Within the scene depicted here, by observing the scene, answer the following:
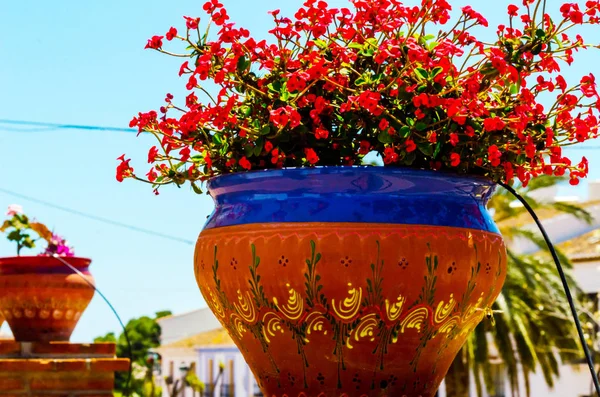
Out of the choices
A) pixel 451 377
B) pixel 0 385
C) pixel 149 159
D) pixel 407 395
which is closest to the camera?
pixel 407 395

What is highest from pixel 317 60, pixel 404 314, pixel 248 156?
pixel 317 60

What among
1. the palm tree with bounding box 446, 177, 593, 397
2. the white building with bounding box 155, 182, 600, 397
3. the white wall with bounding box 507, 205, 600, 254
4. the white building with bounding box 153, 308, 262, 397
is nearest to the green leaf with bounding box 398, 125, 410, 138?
the palm tree with bounding box 446, 177, 593, 397

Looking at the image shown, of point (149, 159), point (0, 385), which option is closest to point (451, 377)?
point (0, 385)

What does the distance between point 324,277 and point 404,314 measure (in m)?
0.21

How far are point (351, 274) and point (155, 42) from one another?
80cm

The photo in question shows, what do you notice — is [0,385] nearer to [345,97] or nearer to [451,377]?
[345,97]

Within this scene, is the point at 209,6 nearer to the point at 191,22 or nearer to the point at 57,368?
the point at 191,22

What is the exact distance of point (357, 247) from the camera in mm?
2248

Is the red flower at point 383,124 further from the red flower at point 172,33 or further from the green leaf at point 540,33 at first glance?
A: the red flower at point 172,33

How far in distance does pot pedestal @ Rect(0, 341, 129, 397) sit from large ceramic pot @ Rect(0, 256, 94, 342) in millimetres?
150

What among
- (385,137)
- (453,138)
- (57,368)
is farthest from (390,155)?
(57,368)

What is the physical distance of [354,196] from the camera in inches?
91.1

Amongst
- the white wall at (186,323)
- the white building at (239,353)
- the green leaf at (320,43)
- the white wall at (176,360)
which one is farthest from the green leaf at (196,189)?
the white wall at (186,323)

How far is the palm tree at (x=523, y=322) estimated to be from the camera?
594 inches
